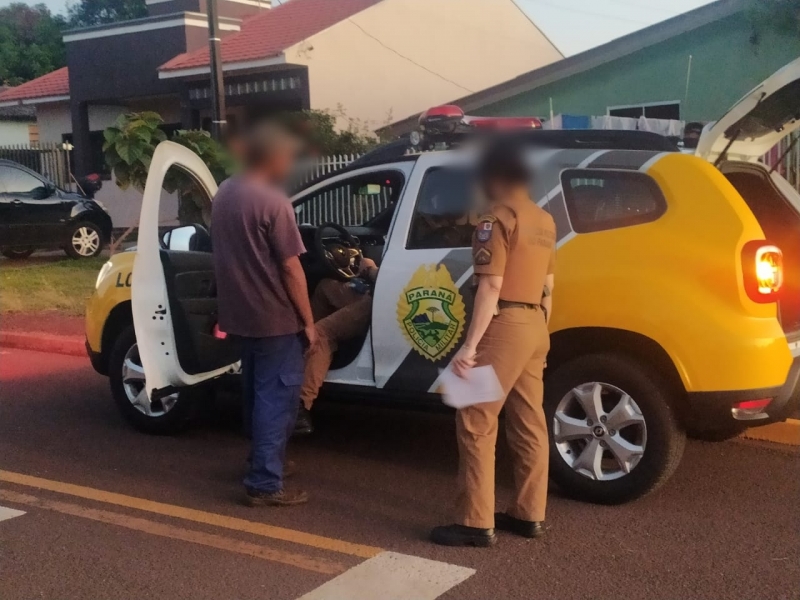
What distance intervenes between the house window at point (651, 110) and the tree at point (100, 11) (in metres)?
36.6

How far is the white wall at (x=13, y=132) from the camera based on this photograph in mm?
33562

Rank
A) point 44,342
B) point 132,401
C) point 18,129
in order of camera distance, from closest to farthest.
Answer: point 132,401, point 44,342, point 18,129

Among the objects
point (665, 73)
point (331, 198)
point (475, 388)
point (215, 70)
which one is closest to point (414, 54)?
point (665, 73)

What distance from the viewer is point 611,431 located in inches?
178

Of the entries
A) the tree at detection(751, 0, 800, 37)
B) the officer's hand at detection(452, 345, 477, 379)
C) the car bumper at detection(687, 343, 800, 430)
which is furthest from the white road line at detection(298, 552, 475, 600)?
the tree at detection(751, 0, 800, 37)

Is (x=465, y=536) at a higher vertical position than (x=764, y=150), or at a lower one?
lower

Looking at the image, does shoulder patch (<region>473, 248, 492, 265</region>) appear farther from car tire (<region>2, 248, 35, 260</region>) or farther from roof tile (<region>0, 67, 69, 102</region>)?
roof tile (<region>0, 67, 69, 102</region>)

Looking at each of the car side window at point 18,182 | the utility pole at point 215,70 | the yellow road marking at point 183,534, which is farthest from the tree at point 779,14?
the car side window at point 18,182

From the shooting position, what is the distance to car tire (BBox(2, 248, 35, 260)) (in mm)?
16194

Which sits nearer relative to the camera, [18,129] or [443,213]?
[443,213]

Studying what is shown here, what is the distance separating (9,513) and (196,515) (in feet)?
3.23

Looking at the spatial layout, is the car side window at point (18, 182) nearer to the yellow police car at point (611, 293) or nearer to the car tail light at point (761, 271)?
the yellow police car at point (611, 293)

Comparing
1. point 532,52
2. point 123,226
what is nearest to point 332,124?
point 123,226

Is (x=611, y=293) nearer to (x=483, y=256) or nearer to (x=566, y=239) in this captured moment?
(x=566, y=239)
